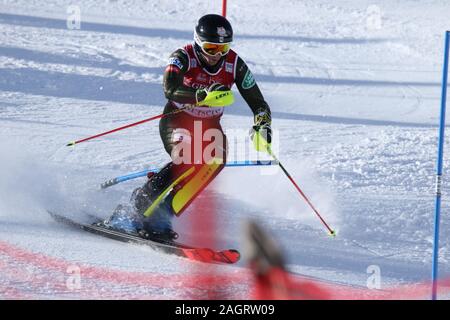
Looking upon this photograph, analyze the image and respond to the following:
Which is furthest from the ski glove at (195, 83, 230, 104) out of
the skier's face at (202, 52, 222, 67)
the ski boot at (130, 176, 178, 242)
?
the ski boot at (130, 176, 178, 242)

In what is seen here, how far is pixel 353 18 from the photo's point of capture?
17.1 meters

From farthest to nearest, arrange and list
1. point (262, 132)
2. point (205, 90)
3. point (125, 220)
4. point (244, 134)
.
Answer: point (244, 134), point (125, 220), point (262, 132), point (205, 90)

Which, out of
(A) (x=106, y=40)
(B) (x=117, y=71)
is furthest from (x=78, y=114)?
(A) (x=106, y=40)

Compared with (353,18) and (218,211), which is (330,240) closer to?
(218,211)

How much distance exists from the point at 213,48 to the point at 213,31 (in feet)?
0.46

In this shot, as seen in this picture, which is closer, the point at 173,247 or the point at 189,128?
the point at 173,247

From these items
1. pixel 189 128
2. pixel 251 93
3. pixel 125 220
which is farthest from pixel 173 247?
pixel 251 93

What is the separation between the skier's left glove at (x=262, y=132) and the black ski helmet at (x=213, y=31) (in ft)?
2.42

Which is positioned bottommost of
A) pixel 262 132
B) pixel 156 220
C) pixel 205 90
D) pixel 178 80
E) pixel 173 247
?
pixel 173 247

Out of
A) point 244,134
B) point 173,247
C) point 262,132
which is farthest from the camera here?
point 244,134

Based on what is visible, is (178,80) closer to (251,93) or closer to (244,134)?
(251,93)

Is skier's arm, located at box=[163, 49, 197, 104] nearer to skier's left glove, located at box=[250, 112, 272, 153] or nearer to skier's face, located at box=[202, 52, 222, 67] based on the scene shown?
skier's face, located at box=[202, 52, 222, 67]

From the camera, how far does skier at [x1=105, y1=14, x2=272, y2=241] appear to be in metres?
6.48

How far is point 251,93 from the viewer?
22.6 feet
